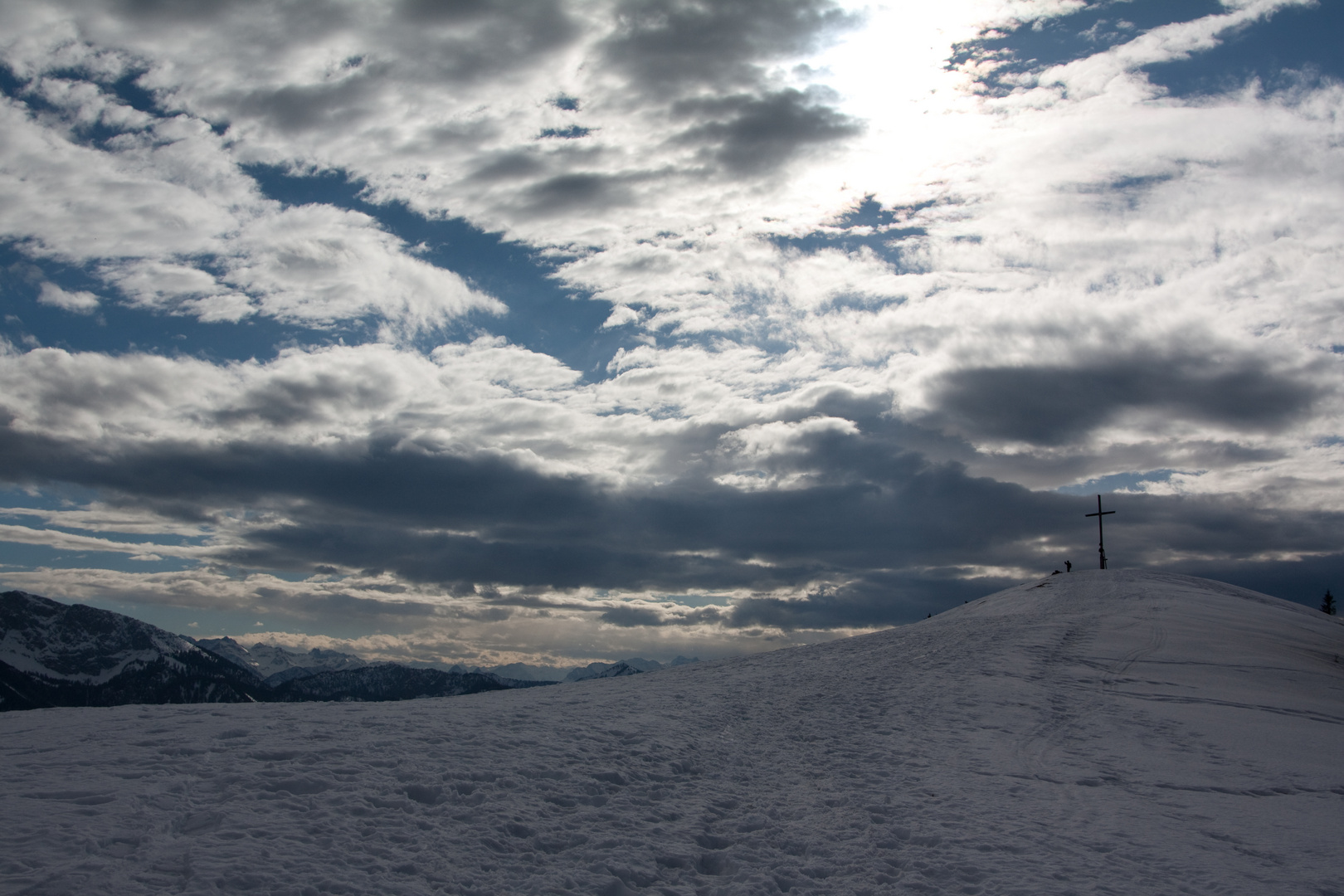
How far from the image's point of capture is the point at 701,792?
12602 mm

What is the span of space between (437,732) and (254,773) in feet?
11.5

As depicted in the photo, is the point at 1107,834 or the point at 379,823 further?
the point at 1107,834

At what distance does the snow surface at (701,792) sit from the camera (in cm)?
898

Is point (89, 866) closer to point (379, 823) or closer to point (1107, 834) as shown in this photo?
point (379, 823)

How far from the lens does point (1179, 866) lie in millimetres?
10102

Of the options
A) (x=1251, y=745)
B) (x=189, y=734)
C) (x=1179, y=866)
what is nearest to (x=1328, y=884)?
(x=1179, y=866)

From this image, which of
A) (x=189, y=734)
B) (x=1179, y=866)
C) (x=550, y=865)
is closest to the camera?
(x=550, y=865)

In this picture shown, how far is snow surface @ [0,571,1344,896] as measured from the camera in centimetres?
898

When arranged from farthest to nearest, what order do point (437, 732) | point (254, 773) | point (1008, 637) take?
1. point (1008, 637)
2. point (437, 732)
3. point (254, 773)

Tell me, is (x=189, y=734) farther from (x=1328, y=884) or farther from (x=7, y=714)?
(x=1328, y=884)

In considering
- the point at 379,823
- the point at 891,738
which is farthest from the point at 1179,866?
the point at 379,823

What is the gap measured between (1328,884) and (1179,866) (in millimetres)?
1597

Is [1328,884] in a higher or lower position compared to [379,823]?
lower

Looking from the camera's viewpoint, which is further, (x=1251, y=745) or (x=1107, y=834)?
(x=1251, y=745)
